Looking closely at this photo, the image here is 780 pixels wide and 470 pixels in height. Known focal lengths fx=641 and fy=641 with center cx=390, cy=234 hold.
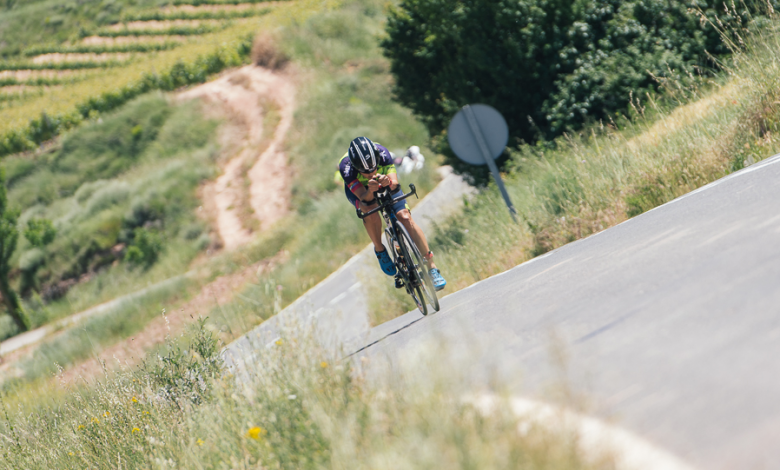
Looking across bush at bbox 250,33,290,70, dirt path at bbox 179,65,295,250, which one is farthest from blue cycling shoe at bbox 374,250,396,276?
bush at bbox 250,33,290,70

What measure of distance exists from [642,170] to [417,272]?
11.9 ft

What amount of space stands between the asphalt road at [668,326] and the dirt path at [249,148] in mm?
25119

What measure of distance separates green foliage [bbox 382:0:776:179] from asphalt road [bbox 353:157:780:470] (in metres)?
5.87

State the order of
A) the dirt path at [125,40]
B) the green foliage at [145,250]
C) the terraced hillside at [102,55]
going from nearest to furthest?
the green foliage at [145,250]
the terraced hillside at [102,55]
the dirt path at [125,40]

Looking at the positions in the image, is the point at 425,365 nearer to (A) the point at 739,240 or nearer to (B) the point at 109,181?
(A) the point at 739,240

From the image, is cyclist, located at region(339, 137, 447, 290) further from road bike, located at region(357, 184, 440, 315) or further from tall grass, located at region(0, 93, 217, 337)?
tall grass, located at region(0, 93, 217, 337)

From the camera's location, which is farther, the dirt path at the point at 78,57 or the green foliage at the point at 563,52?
the dirt path at the point at 78,57

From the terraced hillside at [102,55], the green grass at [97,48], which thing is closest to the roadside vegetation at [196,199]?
the terraced hillside at [102,55]

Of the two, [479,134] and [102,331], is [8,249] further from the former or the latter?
[479,134]

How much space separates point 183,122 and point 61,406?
3808 centimetres

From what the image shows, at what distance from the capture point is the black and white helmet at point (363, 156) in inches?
273

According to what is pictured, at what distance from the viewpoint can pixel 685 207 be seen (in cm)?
688

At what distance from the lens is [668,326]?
4031 millimetres

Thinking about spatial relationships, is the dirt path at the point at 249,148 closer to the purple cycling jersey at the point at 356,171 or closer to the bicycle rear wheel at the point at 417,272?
the purple cycling jersey at the point at 356,171
